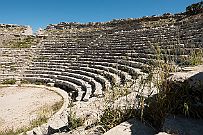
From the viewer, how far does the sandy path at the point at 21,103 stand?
10.7 m

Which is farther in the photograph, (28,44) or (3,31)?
(3,31)

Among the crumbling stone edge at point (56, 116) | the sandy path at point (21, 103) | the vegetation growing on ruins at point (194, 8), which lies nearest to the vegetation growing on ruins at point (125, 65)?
the vegetation growing on ruins at point (194, 8)

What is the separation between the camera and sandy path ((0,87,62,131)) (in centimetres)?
1070

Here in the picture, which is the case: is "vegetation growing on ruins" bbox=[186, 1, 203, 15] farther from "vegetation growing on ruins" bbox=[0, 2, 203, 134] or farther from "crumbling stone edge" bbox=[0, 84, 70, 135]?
"crumbling stone edge" bbox=[0, 84, 70, 135]

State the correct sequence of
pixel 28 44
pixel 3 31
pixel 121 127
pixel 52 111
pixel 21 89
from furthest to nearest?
pixel 3 31 → pixel 28 44 → pixel 21 89 → pixel 52 111 → pixel 121 127

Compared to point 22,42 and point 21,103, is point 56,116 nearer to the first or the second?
point 21,103

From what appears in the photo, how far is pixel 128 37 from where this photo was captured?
68.0 ft

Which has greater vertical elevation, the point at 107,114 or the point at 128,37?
the point at 128,37

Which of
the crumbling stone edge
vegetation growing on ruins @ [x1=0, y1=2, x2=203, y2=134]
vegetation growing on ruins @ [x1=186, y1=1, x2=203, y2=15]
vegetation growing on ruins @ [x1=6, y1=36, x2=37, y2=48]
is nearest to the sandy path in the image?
the crumbling stone edge

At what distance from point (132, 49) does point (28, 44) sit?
11.2 metres

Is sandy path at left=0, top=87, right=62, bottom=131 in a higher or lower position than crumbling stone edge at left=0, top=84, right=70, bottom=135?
lower

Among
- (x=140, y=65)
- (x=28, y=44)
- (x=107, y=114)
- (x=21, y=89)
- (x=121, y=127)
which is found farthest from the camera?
(x=28, y=44)

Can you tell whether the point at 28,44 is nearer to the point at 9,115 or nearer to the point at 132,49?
the point at 132,49

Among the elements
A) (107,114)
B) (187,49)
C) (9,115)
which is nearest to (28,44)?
(9,115)
